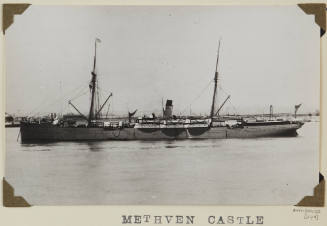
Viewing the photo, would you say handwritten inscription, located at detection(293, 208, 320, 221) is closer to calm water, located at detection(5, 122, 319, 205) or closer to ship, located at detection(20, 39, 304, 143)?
calm water, located at detection(5, 122, 319, 205)

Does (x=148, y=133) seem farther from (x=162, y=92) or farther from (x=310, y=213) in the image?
(x=310, y=213)

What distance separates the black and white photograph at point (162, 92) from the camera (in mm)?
2588

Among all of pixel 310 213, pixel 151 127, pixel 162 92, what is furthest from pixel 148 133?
pixel 310 213

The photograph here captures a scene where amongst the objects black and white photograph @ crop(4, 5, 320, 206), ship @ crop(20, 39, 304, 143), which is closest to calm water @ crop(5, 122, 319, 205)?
black and white photograph @ crop(4, 5, 320, 206)

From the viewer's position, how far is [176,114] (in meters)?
2.73

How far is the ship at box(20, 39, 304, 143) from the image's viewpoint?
2754 millimetres

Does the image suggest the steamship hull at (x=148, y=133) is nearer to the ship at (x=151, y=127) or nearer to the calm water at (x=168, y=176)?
the ship at (x=151, y=127)

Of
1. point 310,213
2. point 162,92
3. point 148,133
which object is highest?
point 162,92

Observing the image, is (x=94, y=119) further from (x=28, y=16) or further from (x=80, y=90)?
(x=28, y=16)

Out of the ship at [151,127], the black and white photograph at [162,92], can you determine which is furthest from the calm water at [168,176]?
the ship at [151,127]

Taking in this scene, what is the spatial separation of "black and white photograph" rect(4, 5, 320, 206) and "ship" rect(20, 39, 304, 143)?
0.02 metres

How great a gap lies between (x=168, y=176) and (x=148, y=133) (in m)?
0.38

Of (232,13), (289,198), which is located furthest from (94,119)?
(289,198)

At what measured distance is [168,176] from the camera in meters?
2.61
